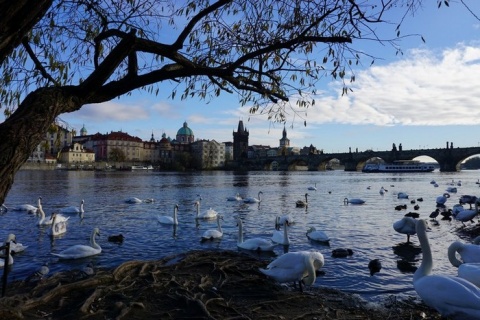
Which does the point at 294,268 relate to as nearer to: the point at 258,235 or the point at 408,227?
the point at 408,227

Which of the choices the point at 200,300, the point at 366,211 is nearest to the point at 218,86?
the point at 200,300

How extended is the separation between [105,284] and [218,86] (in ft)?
14.7

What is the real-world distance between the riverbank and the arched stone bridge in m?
114

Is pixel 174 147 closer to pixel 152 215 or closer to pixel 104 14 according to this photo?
pixel 152 215

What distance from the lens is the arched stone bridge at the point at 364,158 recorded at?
112188 mm

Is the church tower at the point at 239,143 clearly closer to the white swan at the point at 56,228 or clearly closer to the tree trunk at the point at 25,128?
the white swan at the point at 56,228

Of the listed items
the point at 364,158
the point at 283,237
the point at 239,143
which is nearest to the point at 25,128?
the point at 283,237

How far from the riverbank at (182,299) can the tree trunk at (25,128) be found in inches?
114

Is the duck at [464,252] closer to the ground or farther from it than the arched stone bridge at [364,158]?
closer to the ground

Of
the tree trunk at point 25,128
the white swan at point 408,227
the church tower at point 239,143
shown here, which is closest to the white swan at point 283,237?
the white swan at point 408,227

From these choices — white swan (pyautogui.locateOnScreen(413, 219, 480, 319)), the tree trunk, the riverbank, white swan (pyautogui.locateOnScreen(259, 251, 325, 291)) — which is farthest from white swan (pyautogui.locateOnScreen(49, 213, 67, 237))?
white swan (pyautogui.locateOnScreen(413, 219, 480, 319))

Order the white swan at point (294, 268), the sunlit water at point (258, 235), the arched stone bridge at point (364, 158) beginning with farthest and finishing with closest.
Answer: the arched stone bridge at point (364, 158)
the sunlit water at point (258, 235)
the white swan at point (294, 268)

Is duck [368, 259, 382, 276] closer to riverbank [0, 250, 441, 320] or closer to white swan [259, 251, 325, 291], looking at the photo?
riverbank [0, 250, 441, 320]

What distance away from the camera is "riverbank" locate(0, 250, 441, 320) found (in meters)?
5.97
